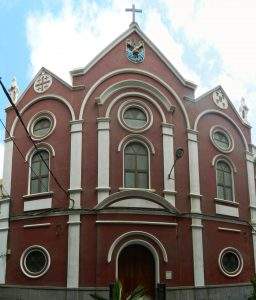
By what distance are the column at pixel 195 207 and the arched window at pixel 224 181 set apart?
5.44ft

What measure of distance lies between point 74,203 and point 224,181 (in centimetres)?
783

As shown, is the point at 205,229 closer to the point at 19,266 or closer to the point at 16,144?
the point at 19,266

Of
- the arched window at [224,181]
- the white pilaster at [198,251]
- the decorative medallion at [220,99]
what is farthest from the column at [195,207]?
the decorative medallion at [220,99]

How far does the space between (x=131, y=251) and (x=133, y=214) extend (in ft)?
5.32

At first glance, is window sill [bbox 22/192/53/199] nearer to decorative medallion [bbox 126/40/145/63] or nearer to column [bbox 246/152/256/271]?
decorative medallion [bbox 126/40/145/63]

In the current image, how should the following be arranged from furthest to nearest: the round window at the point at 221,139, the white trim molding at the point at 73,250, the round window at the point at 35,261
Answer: the round window at the point at 221,139 < the round window at the point at 35,261 < the white trim molding at the point at 73,250

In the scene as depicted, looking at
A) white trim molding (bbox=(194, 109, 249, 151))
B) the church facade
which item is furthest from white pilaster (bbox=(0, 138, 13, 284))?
white trim molding (bbox=(194, 109, 249, 151))

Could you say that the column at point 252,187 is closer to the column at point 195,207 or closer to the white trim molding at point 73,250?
the column at point 195,207

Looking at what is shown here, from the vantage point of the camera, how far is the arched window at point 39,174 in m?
21.5

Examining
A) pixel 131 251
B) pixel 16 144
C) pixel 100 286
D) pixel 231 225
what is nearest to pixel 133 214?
pixel 131 251

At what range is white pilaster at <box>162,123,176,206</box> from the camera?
21.0 meters

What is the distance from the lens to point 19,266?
2062 cm

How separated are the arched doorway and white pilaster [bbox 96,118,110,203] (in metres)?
2.63

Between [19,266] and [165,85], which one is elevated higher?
[165,85]
